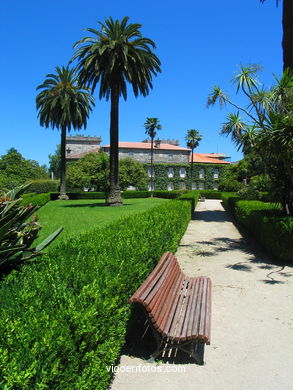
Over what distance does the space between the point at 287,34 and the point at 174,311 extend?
37.7 feet

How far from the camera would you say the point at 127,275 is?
360 cm

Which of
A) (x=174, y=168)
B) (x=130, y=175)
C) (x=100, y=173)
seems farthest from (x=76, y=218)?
(x=174, y=168)

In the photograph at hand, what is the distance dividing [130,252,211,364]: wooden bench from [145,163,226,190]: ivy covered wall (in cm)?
6287

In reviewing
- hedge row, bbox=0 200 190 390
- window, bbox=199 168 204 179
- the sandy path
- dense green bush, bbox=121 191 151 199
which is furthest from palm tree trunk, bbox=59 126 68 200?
hedge row, bbox=0 200 190 390

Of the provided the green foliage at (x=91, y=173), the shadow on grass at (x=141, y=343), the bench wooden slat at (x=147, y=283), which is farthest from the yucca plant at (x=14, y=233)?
the green foliage at (x=91, y=173)

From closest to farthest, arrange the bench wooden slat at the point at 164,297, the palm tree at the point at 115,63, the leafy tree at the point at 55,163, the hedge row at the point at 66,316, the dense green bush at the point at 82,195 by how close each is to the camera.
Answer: the hedge row at the point at 66,316 < the bench wooden slat at the point at 164,297 < the palm tree at the point at 115,63 < the dense green bush at the point at 82,195 < the leafy tree at the point at 55,163

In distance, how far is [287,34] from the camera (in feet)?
38.1

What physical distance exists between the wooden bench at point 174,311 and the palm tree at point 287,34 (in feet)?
31.5

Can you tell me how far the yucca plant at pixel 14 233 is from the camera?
3.45 meters

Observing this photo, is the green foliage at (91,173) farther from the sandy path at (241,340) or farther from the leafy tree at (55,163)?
the leafy tree at (55,163)

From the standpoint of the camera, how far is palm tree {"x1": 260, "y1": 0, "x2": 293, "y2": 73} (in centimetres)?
1135

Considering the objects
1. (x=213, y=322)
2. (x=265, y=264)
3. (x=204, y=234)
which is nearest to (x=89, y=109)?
(x=204, y=234)

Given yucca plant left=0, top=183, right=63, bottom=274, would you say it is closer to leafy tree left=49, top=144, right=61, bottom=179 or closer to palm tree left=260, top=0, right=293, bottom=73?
palm tree left=260, top=0, right=293, bottom=73

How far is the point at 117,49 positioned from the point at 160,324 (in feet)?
79.0
